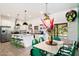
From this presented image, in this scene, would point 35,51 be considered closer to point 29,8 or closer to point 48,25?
point 48,25

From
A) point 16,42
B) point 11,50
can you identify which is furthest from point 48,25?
point 11,50

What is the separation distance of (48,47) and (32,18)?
0.52m

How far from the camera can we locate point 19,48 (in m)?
2.28

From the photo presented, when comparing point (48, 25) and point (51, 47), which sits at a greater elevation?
point (48, 25)

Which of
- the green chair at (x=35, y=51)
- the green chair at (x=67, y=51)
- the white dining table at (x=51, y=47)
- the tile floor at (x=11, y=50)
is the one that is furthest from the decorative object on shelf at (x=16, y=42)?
the green chair at (x=67, y=51)

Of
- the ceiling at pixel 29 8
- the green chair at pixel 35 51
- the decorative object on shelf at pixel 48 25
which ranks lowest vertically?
the green chair at pixel 35 51

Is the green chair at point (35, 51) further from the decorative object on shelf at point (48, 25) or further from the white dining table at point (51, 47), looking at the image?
the decorative object on shelf at point (48, 25)

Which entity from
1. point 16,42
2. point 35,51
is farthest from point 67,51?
point 16,42

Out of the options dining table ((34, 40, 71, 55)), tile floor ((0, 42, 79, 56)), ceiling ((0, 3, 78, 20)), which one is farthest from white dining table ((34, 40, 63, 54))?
ceiling ((0, 3, 78, 20))

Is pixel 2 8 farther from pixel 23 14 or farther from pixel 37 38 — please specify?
pixel 37 38

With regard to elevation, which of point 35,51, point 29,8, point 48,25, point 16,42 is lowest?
point 35,51

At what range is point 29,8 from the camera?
2.28m

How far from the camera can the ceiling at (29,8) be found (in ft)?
7.40

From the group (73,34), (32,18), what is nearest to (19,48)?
→ (32,18)
